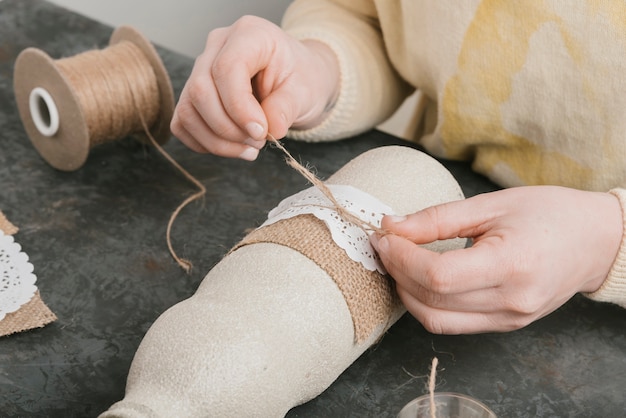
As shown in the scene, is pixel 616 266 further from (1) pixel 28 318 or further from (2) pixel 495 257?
(1) pixel 28 318

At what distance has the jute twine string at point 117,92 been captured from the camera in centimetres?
112

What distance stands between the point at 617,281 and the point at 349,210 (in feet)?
0.92

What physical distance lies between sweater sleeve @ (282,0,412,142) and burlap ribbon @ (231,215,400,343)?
1.17 feet

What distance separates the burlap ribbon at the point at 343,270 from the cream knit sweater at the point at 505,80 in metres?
0.24

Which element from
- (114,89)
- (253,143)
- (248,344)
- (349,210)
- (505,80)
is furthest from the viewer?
(114,89)

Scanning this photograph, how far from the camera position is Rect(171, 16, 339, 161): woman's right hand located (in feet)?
2.95

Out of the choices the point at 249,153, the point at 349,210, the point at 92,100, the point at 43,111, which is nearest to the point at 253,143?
the point at 249,153

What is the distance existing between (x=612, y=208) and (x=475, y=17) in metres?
0.32

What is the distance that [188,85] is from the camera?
95 centimetres

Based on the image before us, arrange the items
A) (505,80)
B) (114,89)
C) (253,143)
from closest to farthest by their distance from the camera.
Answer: (253,143), (505,80), (114,89)

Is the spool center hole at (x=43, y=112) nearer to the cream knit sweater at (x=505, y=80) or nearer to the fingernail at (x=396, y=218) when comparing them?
the cream knit sweater at (x=505, y=80)

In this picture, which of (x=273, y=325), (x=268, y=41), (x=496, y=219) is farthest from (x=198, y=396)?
(x=268, y=41)

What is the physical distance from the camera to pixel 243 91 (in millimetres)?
893

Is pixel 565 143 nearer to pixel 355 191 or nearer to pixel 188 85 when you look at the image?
pixel 355 191
